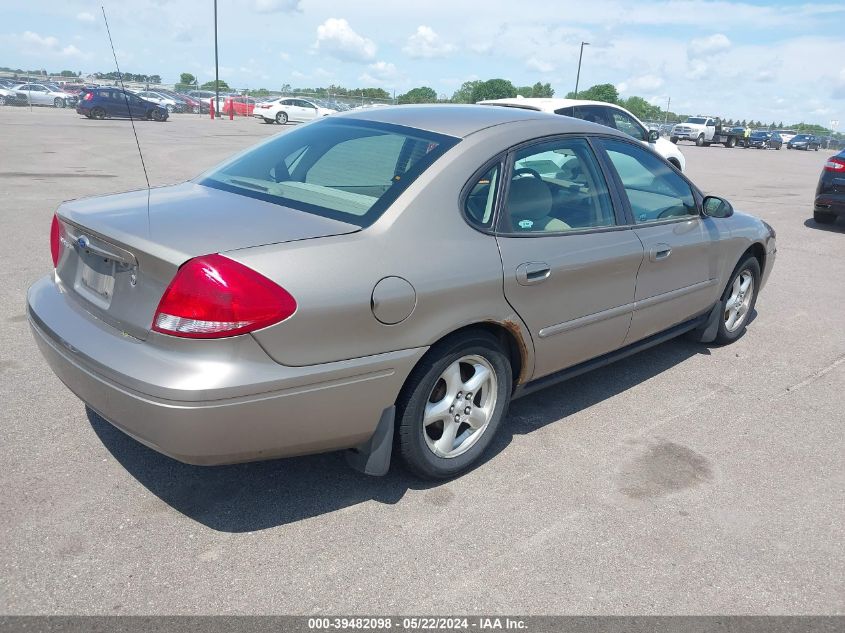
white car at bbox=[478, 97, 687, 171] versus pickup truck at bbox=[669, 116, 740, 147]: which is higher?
white car at bbox=[478, 97, 687, 171]

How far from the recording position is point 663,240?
14.0ft

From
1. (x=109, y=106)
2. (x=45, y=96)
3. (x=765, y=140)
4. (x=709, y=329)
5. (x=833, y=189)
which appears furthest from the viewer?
(x=765, y=140)

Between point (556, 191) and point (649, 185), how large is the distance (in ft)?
3.49

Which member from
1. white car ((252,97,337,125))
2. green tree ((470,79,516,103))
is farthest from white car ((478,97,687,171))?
green tree ((470,79,516,103))

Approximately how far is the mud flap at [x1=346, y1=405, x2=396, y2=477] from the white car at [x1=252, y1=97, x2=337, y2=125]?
36611 mm

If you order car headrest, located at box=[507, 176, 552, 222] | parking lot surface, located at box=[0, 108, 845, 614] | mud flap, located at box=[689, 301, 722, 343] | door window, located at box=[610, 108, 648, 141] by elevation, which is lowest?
parking lot surface, located at box=[0, 108, 845, 614]

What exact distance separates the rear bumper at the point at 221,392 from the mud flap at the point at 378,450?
0.04 m

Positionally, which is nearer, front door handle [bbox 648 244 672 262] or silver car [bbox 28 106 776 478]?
silver car [bbox 28 106 776 478]

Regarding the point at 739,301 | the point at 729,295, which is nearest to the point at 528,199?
the point at 729,295

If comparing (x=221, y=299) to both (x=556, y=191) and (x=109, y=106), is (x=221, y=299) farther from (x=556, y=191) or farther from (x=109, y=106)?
(x=109, y=106)

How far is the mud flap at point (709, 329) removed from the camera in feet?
16.9

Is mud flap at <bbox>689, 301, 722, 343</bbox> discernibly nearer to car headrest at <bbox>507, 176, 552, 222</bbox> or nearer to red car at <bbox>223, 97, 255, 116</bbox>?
car headrest at <bbox>507, 176, 552, 222</bbox>

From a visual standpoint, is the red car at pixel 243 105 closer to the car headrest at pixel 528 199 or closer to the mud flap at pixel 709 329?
the mud flap at pixel 709 329

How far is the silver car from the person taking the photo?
256 centimetres
